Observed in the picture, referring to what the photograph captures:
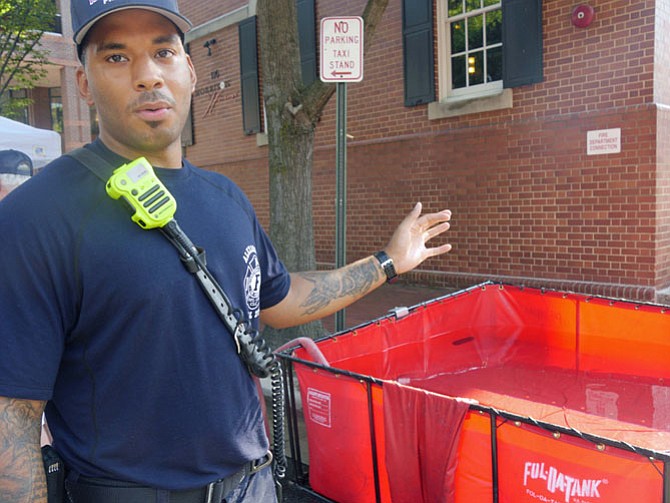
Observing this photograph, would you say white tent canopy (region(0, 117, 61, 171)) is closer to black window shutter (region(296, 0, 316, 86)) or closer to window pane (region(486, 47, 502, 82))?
black window shutter (region(296, 0, 316, 86))

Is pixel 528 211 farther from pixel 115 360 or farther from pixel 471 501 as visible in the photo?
pixel 115 360

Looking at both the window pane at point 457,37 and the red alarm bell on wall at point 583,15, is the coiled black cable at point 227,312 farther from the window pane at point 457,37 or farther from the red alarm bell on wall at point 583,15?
the window pane at point 457,37

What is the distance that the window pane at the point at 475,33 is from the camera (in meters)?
8.45

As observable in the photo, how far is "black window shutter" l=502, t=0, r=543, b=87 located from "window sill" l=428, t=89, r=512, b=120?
0.61 feet

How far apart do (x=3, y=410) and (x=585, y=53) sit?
24.9 feet

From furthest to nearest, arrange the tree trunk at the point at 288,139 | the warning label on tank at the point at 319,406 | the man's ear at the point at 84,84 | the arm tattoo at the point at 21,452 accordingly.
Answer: the tree trunk at the point at 288,139
the warning label on tank at the point at 319,406
the man's ear at the point at 84,84
the arm tattoo at the point at 21,452

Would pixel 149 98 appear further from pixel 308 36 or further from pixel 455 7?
pixel 308 36

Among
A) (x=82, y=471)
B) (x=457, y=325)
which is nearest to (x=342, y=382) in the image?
(x=82, y=471)

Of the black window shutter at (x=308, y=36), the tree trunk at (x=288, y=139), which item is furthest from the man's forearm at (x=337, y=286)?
the black window shutter at (x=308, y=36)

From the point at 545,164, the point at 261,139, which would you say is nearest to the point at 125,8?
the point at 545,164

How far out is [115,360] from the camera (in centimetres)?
128

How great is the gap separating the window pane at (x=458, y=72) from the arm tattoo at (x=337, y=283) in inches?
288

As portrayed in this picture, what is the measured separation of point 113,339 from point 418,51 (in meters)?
8.40

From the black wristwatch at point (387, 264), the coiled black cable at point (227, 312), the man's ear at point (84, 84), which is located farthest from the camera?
the black wristwatch at point (387, 264)
